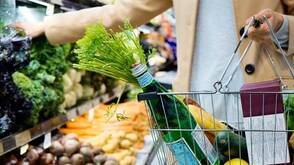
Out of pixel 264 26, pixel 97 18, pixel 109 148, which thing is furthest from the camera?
pixel 109 148

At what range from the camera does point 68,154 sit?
2.62 meters

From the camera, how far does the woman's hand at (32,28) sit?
84.0 inches

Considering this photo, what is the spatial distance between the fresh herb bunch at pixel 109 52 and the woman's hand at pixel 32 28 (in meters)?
0.98

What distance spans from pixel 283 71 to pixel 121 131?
1.49m

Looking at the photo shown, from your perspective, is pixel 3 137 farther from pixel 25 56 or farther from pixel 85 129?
pixel 85 129

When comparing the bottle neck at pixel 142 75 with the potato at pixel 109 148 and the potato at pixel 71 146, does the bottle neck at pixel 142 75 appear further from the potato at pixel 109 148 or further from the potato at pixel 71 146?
the potato at pixel 109 148

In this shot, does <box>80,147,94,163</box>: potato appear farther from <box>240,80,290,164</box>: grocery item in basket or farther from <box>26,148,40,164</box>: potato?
<box>240,80,290,164</box>: grocery item in basket

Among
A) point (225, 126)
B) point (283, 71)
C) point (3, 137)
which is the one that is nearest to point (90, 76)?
point (3, 137)

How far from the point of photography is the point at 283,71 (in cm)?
184

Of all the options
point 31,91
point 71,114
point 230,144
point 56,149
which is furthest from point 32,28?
point 230,144

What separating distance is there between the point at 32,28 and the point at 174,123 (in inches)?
45.2

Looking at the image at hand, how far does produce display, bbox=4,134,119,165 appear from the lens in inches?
93.7

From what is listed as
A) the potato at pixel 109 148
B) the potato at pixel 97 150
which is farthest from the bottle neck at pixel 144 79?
the potato at pixel 109 148

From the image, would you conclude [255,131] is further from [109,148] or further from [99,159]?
[109,148]
